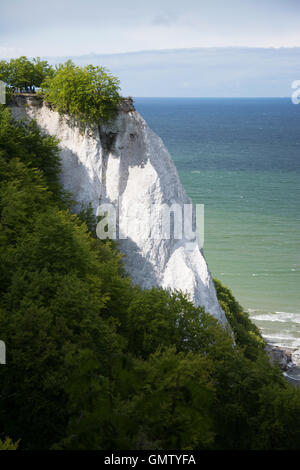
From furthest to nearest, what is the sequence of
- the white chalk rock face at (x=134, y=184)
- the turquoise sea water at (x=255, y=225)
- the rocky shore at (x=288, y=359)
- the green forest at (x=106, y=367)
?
the turquoise sea water at (x=255, y=225) → the rocky shore at (x=288, y=359) → the white chalk rock face at (x=134, y=184) → the green forest at (x=106, y=367)

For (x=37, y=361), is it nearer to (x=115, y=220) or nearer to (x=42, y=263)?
(x=42, y=263)

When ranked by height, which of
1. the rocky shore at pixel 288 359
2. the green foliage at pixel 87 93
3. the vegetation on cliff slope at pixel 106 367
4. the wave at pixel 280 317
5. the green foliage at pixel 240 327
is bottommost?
the rocky shore at pixel 288 359

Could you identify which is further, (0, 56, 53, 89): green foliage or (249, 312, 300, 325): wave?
(249, 312, 300, 325): wave

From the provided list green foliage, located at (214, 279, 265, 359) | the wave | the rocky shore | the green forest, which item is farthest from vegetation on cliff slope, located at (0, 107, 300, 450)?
the wave

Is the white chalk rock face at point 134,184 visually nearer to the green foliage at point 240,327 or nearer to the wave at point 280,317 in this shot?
the green foliage at point 240,327

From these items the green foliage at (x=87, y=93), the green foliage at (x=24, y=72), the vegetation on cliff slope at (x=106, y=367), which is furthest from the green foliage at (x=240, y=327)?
the green foliage at (x=24, y=72)

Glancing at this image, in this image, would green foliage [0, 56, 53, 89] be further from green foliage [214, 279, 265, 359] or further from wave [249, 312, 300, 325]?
wave [249, 312, 300, 325]

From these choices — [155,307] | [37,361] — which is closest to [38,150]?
[155,307]
